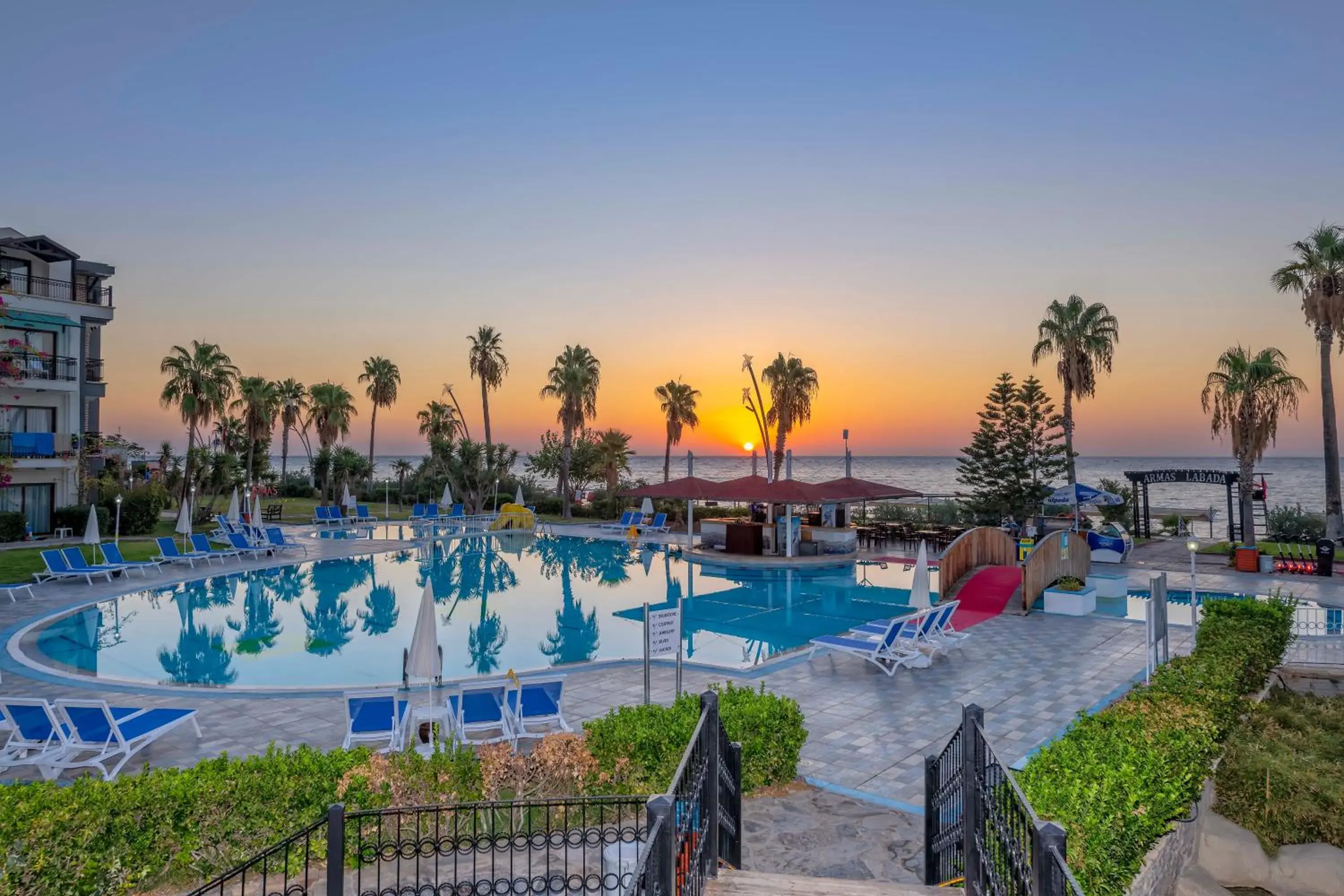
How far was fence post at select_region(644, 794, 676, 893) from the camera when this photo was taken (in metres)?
2.40

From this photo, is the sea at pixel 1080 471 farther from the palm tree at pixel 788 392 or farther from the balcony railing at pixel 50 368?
the balcony railing at pixel 50 368

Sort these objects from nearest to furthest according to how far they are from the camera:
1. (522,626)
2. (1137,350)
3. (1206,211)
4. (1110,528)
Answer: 1. (522,626)
2. (1206,211)
3. (1110,528)
4. (1137,350)

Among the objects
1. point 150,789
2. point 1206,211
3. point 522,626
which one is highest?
point 1206,211

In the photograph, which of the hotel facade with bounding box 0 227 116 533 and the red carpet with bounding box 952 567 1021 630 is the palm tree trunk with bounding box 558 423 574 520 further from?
the red carpet with bounding box 952 567 1021 630

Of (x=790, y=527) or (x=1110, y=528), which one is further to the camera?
(x=1110, y=528)

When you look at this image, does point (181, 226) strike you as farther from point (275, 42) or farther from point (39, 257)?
point (39, 257)

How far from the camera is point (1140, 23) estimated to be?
13547 millimetres

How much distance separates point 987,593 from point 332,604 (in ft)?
47.1

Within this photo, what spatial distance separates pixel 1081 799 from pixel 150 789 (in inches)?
220

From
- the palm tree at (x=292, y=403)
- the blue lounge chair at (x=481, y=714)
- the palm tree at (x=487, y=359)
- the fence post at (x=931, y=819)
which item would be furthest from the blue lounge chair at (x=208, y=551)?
the fence post at (x=931, y=819)

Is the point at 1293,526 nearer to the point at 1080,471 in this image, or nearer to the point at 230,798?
the point at 230,798

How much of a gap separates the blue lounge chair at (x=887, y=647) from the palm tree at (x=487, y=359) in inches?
1310

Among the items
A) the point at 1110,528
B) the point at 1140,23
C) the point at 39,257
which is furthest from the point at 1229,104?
the point at 39,257

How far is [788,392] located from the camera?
124 ft
